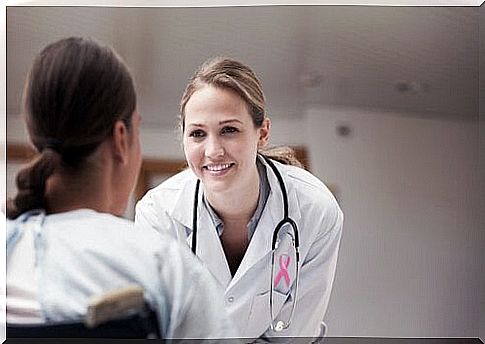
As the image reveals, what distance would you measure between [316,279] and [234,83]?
0.63m

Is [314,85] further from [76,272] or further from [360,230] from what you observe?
[76,272]

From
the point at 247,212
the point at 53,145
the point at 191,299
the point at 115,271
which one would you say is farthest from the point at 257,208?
the point at 53,145

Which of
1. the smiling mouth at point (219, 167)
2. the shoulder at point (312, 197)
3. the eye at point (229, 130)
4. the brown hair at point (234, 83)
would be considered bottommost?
the shoulder at point (312, 197)

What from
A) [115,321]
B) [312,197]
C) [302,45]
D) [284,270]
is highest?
[302,45]

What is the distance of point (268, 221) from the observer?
241 centimetres

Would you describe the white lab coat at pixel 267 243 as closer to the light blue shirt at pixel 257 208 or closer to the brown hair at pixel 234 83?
the light blue shirt at pixel 257 208

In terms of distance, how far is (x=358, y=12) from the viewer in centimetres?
244

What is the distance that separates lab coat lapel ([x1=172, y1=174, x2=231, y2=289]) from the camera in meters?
2.39

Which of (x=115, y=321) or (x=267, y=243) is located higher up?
(x=267, y=243)

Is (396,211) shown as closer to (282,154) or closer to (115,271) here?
(282,154)

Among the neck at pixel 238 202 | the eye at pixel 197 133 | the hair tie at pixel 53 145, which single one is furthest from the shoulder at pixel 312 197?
the hair tie at pixel 53 145

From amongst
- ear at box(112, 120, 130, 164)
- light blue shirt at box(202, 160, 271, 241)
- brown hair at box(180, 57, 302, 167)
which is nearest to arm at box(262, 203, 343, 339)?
light blue shirt at box(202, 160, 271, 241)

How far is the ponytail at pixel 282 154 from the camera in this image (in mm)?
2416

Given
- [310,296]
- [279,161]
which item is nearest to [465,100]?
[279,161]
